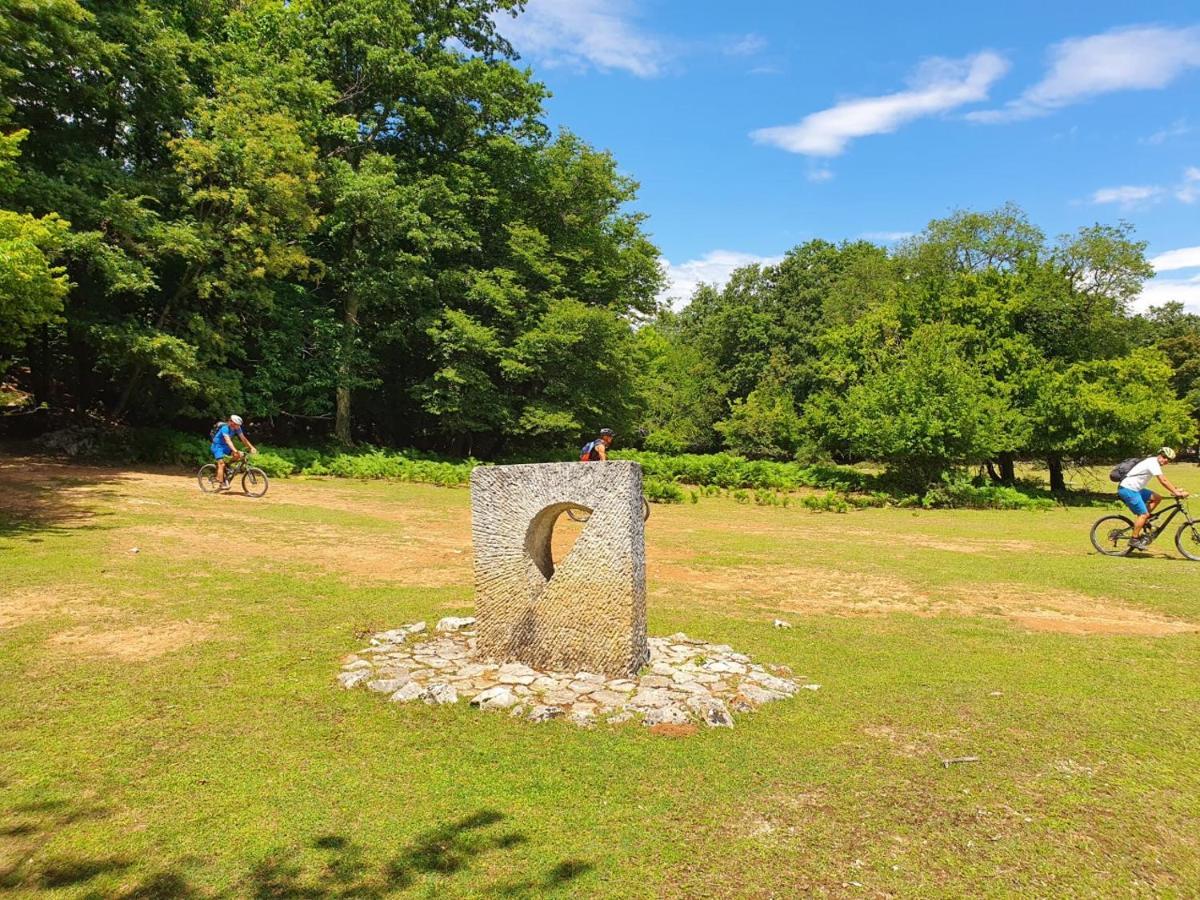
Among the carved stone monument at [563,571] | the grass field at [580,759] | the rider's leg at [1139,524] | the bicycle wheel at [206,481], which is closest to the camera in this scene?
the grass field at [580,759]

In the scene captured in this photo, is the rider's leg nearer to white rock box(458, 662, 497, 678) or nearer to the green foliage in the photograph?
white rock box(458, 662, 497, 678)

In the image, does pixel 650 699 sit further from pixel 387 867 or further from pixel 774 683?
pixel 387 867

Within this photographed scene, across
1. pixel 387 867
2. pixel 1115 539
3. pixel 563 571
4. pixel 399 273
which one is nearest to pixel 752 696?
pixel 563 571

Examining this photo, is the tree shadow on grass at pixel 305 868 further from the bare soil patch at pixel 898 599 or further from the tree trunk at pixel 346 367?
the tree trunk at pixel 346 367

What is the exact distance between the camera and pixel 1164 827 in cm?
313

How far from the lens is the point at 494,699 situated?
4488mm

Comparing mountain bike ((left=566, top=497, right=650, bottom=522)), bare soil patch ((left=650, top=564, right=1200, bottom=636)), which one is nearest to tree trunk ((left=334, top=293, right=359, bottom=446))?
mountain bike ((left=566, top=497, right=650, bottom=522))

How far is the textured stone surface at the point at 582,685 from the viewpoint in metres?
4.32

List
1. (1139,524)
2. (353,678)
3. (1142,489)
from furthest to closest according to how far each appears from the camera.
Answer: (1139,524) → (1142,489) → (353,678)

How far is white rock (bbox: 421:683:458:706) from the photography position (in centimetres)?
450

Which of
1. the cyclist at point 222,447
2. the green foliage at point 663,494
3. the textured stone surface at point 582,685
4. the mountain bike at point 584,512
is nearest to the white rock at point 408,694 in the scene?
the textured stone surface at point 582,685

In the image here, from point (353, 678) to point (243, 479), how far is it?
35.9ft

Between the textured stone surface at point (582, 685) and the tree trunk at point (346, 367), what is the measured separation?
1853cm

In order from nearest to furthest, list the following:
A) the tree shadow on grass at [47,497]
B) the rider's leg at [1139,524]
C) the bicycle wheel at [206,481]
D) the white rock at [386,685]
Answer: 1. the white rock at [386,685]
2. the tree shadow on grass at [47,497]
3. the rider's leg at [1139,524]
4. the bicycle wheel at [206,481]
